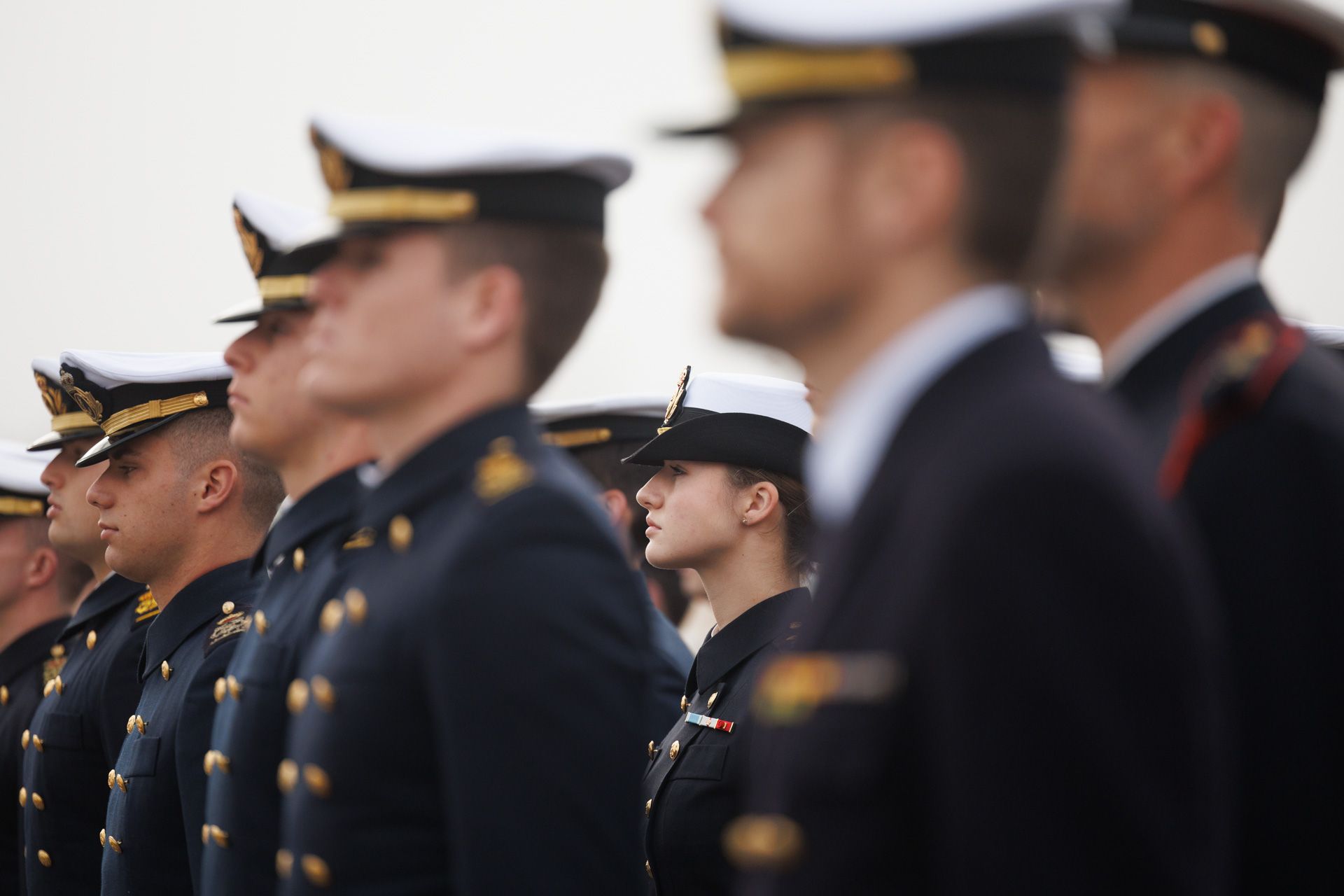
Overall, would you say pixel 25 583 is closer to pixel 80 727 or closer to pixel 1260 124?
pixel 80 727

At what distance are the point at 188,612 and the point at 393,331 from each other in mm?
2772

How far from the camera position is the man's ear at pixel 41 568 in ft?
26.8

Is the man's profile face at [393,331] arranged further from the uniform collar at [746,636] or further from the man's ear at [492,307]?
the uniform collar at [746,636]

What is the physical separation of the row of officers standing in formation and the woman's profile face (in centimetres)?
153

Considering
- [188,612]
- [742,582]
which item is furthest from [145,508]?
[742,582]

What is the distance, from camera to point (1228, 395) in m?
2.30

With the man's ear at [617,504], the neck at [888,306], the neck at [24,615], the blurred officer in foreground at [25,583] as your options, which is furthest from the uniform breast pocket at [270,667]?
the neck at [24,615]

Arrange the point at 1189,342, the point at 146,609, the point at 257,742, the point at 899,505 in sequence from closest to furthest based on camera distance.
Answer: the point at 899,505, the point at 1189,342, the point at 257,742, the point at 146,609

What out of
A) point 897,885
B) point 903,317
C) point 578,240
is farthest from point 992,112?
point 578,240

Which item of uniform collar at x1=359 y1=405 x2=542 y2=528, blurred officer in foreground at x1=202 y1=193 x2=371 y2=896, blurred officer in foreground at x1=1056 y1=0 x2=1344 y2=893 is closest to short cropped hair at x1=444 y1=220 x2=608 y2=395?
uniform collar at x1=359 y1=405 x2=542 y2=528

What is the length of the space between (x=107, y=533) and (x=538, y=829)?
3.58 meters

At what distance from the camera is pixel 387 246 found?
10.1ft

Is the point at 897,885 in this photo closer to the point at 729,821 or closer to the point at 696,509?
the point at 729,821

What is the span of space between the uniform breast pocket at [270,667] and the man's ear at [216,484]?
2.22 m
